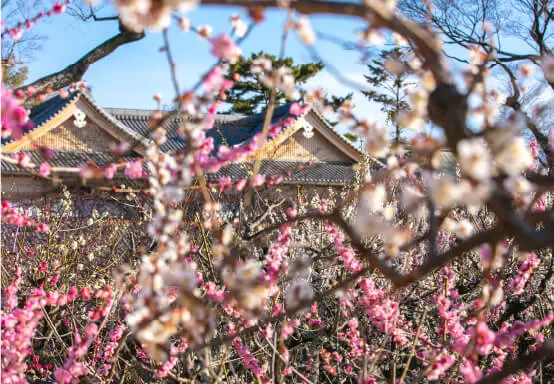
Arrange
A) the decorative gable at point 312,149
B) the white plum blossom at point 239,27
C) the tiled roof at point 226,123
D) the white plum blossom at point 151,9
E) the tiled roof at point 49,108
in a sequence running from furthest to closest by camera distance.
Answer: the tiled roof at point 226,123, the decorative gable at point 312,149, the tiled roof at point 49,108, the white plum blossom at point 239,27, the white plum blossom at point 151,9

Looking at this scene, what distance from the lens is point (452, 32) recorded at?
1184 cm

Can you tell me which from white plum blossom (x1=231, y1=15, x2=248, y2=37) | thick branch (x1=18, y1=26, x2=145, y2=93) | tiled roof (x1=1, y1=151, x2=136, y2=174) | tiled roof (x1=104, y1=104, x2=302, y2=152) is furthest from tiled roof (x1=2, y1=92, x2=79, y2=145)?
white plum blossom (x1=231, y1=15, x2=248, y2=37)

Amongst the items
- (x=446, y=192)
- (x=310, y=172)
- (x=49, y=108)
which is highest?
(x=446, y=192)

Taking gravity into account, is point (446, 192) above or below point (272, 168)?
above

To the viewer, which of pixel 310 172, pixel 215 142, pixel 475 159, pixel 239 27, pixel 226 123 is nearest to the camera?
pixel 475 159

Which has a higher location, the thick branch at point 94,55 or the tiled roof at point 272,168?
the thick branch at point 94,55

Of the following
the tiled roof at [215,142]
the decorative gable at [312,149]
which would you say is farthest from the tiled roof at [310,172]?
the decorative gable at [312,149]

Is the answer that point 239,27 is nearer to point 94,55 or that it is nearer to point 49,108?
point 94,55

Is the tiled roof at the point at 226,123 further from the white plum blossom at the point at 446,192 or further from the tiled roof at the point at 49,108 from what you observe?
the white plum blossom at the point at 446,192

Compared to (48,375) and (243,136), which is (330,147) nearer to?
(243,136)

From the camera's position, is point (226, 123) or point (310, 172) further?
point (226, 123)

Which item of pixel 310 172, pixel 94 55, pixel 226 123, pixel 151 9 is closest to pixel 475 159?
pixel 151 9

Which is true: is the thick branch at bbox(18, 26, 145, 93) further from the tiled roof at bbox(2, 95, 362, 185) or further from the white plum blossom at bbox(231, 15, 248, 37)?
the tiled roof at bbox(2, 95, 362, 185)

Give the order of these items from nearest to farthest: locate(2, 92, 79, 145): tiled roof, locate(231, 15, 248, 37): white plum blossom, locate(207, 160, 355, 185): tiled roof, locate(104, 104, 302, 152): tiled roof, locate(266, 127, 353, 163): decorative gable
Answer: locate(231, 15, 248, 37): white plum blossom < locate(2, 92, 79, 145): tiled roof < locate(207, 160, 355, 185): tiled roof < locate(266, 127, 353, 163): decorative gable < locate(104, 104, 302, 152): tiled roof
